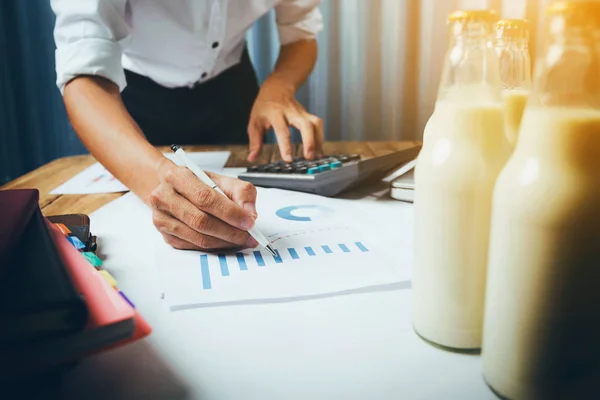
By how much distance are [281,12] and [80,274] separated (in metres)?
0.91

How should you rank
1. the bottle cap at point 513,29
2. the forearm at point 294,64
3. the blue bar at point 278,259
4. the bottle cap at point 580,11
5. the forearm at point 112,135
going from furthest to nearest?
the forearm at point 294,64 → the forearm at point 112,135 → the blue bar at point 278,259 → the bottle cap at point 513,29 → the bottle cap at point 580,11

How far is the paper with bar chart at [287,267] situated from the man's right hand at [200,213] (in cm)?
1

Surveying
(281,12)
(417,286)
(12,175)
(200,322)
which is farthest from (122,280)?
(12,175)

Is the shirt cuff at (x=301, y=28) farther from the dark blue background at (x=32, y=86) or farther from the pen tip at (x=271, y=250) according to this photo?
the pen tip at (x=271, y=250)

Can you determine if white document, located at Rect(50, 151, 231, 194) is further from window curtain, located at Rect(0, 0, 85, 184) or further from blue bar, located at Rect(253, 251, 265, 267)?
window curtain, located at Rect(0, 0, 85, 184)

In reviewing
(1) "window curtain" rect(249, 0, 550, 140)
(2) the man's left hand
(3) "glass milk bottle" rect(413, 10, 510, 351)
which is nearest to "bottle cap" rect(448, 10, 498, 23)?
(3) "glass milk bottle" rect(413, 10, 510, 351)

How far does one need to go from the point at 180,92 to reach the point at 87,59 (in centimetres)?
41

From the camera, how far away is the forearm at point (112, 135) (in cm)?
55

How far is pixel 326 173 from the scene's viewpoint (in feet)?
2.00

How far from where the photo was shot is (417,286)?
0.27 meters

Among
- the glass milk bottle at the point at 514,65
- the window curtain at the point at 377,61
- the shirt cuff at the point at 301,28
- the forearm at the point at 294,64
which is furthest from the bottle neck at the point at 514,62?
the window curtain at the point at 377,61

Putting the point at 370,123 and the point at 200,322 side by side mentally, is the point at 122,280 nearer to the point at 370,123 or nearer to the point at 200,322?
the point at 200,322

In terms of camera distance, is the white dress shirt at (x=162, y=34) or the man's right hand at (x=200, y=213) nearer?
the man's right hand at (x=200, y=213)

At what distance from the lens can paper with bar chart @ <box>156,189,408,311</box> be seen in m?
0.35
